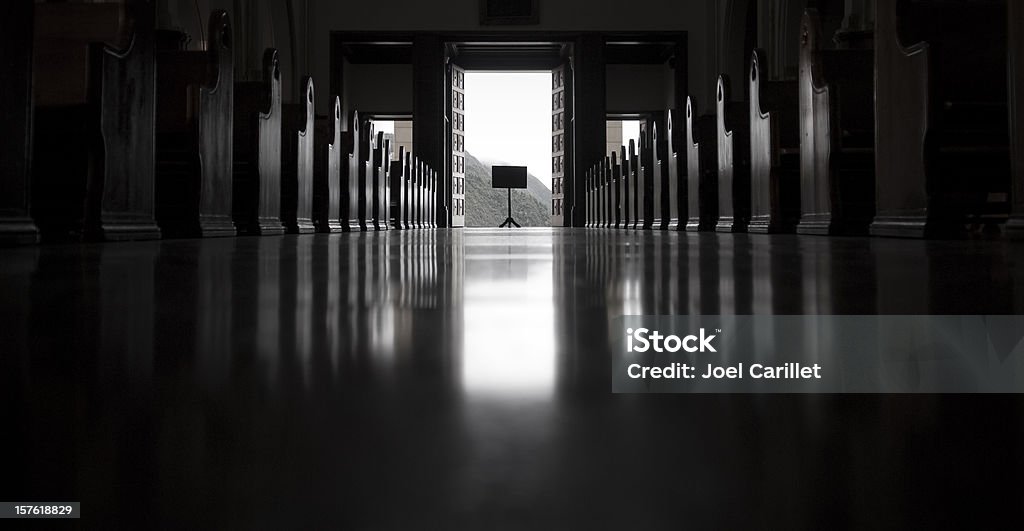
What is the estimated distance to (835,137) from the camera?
10.7 feet

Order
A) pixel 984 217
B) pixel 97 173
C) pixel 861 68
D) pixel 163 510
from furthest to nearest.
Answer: pixel 861 68 → pixel 984 217 → pixel 97 173 → pixel 163 510

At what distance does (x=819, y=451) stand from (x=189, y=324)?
319 millimetres

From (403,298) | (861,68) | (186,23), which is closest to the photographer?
(403,298)

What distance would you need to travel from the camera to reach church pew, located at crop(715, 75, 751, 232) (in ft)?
15.6

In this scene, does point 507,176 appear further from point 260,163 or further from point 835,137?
point 835,137

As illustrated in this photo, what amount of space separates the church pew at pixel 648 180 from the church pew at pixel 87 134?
16.5 ft

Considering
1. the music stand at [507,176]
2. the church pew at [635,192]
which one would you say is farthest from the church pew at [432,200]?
the music stand at [507,176]

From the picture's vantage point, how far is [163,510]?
0.16 metres

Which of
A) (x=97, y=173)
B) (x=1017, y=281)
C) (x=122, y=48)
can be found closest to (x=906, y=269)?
(x=1017, y=281)

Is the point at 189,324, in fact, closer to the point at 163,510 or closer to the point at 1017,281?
the point at 163,510

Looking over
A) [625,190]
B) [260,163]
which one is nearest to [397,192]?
[625,190]

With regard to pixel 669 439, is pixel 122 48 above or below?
above

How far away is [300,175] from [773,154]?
283cm

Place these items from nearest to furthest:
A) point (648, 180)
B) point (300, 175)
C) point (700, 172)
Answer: point (300, 175), point (700, 172), point (648, 180)
